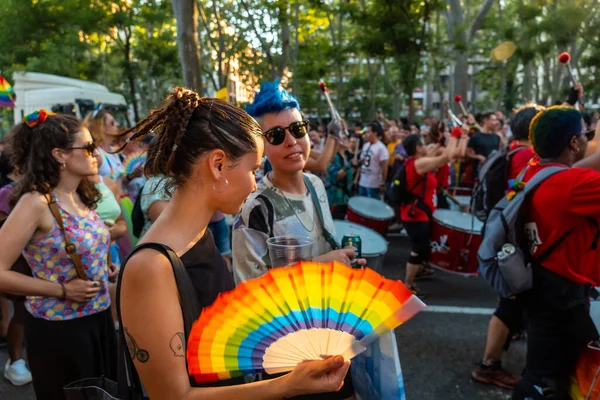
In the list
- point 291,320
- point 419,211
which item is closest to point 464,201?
point 419,211

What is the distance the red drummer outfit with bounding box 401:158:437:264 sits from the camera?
5.54 m

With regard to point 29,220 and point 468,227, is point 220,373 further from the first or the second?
point 468,227

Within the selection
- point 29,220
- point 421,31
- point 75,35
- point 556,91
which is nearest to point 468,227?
point 29,220

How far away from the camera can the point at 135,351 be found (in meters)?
1.23

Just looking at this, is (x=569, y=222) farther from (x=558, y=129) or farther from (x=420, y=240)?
(x=420, y=240)

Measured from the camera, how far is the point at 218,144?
4.62ft

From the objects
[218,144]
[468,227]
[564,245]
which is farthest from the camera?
[468,227]

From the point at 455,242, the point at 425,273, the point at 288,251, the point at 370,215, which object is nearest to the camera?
the point at 288,251

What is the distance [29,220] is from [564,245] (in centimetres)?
282

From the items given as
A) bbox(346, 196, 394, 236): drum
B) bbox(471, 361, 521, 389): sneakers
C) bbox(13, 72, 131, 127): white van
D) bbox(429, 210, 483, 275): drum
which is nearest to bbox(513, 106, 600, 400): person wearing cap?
bbox(471, 361, 521, 389): sneakers

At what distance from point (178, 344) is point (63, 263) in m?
1.53

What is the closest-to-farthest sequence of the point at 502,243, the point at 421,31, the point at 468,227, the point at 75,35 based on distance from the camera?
the point at 502,243 → the point at 468,227 → the point at 421,31 → the point at 75,35

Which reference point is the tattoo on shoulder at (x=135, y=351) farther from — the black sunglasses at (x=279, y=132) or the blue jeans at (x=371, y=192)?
the blue jeans at (x=371, y=192)

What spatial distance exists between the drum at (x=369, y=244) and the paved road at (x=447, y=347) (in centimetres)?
89
